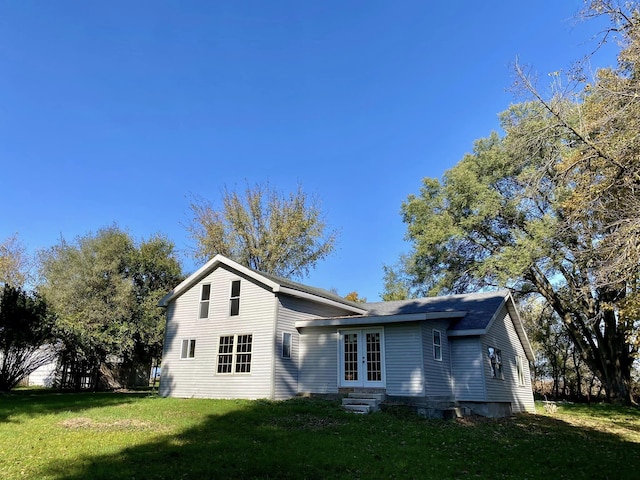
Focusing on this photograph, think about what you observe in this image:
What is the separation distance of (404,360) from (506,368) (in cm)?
653

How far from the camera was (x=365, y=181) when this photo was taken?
2858cm

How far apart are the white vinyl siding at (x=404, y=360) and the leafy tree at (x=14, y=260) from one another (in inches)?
1228

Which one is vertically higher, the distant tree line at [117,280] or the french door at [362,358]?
the distant tree line at [117,280]

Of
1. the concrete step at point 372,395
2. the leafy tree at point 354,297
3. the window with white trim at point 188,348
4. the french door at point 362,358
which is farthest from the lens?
the leafy tree at point 354,297

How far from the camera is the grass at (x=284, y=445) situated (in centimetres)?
660

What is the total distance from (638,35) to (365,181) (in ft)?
67.4

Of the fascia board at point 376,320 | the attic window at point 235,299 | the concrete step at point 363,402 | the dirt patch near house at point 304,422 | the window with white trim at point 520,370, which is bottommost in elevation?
the dirt patch near house at point 304,422

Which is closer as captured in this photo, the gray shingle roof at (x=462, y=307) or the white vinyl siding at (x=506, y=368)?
the white vinyl siding at (x=506, y=368)

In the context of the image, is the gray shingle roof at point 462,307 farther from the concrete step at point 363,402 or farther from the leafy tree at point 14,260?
the leafy tree at point 14,260

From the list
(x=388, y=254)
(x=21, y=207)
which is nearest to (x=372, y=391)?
(x=388, y=254)

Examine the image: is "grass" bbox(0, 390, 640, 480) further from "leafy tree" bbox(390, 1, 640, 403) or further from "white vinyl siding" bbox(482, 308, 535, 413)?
"leafy tree" bbox(390, 1, 640, 403)

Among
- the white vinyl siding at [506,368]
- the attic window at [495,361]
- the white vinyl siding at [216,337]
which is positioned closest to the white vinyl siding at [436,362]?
the white vinyl siding at [506,368]

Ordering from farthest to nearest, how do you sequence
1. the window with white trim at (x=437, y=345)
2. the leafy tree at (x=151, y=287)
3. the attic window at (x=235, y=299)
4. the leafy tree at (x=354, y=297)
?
the leafy tree at (x=354, y=297) < the leafy tree at (x=151, y=287) < the attic window at (x=235, y=299) < the window with white trim at (x=437, y=345)

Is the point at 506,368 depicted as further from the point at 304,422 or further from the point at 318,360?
the point at 304,422
